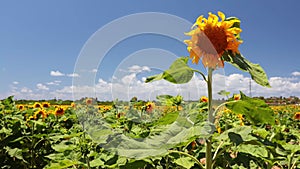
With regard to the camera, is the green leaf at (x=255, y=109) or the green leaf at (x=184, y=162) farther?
the green leaf at (x=184, y=162)

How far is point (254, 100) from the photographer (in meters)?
1.25

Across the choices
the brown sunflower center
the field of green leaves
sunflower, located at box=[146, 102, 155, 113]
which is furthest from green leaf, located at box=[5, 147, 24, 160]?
the brown sunflower center

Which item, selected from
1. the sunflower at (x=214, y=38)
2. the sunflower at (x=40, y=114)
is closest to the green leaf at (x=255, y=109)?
the sunflower at (x=214, y=38)

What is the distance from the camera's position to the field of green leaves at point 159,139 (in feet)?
3.85

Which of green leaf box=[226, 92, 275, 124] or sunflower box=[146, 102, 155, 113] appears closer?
green leaf box=[226, 92, 275, 124]

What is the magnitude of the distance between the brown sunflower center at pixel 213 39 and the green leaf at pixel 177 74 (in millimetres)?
125

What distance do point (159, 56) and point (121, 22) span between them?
0.31m

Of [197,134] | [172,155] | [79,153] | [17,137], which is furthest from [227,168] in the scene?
[17,137]

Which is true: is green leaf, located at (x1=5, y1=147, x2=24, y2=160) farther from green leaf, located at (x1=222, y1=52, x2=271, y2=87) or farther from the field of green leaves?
green leaf, located at (x1=222, y1=52, x2=271, y2=87)

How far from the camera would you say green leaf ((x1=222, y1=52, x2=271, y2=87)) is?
1.24m

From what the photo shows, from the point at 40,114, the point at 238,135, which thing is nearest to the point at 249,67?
the point at 238,135

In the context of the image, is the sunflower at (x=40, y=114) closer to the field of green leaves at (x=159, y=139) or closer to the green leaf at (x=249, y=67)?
the field of green leaves at (x=159, y=139)

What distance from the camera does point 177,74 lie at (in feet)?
4.07

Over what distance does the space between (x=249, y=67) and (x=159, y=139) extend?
47 cm
